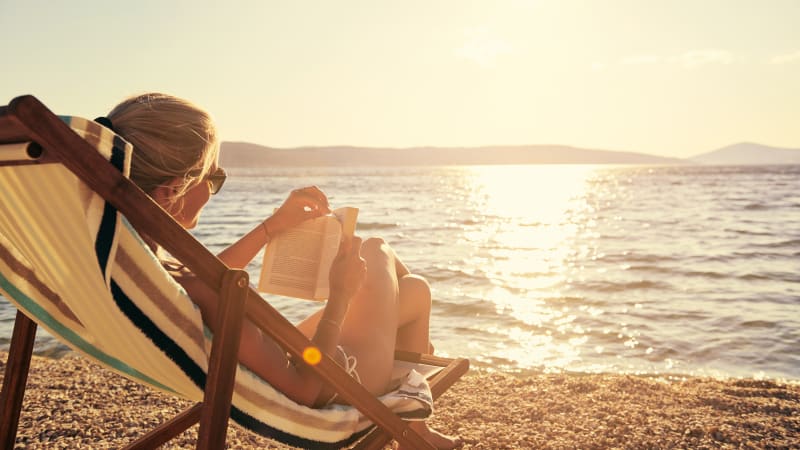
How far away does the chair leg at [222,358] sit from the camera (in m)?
1.45

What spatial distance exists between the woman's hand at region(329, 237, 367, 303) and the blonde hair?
50 centimetres

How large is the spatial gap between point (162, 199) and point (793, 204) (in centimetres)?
2897

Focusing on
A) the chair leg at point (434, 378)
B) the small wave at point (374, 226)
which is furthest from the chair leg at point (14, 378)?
the small wave at point (374, 226)

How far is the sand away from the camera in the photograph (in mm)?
3529

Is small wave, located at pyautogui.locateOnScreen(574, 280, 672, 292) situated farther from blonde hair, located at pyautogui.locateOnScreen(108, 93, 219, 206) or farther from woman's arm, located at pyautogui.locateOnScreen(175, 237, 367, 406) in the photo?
blonde hair, located at pyautogui.locateOnScreen(108, 93, 219, 206)

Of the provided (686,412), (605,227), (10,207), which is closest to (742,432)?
(686,412)

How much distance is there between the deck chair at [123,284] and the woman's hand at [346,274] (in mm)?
228

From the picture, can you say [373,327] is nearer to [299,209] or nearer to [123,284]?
[299,209]

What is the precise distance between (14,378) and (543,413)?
9.63 feet

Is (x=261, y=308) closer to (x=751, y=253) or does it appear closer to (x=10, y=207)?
(x=10, y=207)

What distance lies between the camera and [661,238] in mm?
15102

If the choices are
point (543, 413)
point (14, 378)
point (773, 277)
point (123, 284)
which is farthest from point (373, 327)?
point (773, 277)

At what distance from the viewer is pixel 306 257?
7.13ft

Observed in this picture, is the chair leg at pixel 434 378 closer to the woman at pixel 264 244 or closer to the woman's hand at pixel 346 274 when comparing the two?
the woman at pixel 264 244
